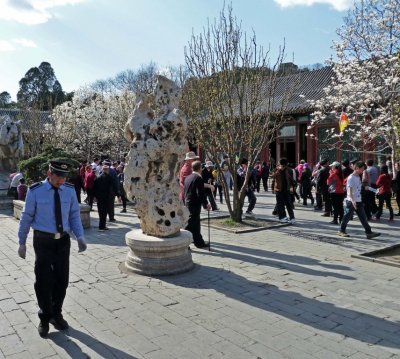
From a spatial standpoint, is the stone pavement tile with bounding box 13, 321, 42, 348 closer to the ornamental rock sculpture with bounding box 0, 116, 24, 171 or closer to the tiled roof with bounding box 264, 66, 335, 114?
the ornamental rock sculpture with bounding box 0, 116, 24, 171

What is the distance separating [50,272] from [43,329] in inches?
23.5

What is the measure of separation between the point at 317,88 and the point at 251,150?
565 inches

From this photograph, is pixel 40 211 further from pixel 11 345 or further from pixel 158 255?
pixel 158 255

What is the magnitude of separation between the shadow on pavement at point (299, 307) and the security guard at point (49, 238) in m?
1.94

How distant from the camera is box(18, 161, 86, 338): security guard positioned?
4.36 m

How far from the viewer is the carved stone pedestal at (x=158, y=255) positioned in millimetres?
6363

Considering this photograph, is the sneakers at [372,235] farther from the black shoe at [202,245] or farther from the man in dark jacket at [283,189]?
the black shoe at [202,245]

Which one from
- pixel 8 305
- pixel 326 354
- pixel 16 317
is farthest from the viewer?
pixel 8 305

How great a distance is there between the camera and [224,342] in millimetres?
4160

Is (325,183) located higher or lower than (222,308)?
higher

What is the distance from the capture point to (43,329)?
4.32m

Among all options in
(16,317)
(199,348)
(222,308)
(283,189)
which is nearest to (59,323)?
(16,317)

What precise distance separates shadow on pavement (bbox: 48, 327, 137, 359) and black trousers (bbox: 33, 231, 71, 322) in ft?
0.78

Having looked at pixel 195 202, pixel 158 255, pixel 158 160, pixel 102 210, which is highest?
pixel 158 160
